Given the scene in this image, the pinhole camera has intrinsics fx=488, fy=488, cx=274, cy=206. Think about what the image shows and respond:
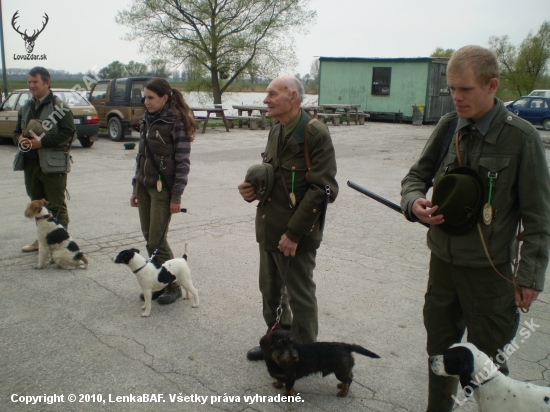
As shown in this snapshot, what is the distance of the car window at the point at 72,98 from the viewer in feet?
49.1

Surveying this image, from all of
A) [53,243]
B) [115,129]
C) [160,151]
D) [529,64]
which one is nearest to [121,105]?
[115,129]

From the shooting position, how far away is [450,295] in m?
2.54

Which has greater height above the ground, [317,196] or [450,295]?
[317,196]

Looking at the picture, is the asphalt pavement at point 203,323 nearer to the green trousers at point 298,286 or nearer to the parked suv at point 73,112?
the green trousers at point 298,286

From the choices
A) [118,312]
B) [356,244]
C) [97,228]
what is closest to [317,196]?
[118,312]

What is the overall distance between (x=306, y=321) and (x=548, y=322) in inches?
94.3

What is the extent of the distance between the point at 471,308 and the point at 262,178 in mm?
1462

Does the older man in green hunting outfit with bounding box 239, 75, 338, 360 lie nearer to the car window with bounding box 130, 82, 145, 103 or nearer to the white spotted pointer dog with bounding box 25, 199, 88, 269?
the white spotted pointer dog with bounding box 25, 199, 88, 269

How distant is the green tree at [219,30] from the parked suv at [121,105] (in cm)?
1239

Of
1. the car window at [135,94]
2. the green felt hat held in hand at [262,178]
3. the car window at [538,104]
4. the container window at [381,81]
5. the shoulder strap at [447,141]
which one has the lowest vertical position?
the green felt hat held in hand at [262,178]

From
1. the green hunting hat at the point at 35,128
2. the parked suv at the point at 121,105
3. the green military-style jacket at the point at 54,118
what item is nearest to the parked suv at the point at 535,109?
the parked suv at the point at 121,105

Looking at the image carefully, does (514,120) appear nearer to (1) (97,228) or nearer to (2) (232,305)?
(2) (232,305)

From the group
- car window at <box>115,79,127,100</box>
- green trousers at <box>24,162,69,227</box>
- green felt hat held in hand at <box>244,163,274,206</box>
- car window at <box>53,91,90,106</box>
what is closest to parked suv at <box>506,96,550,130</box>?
car window at <box>115,79,127,100</box>

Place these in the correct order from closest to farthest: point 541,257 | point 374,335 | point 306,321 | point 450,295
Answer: point 541,257 < point 450,295 < point 306,321 < point 374,335
